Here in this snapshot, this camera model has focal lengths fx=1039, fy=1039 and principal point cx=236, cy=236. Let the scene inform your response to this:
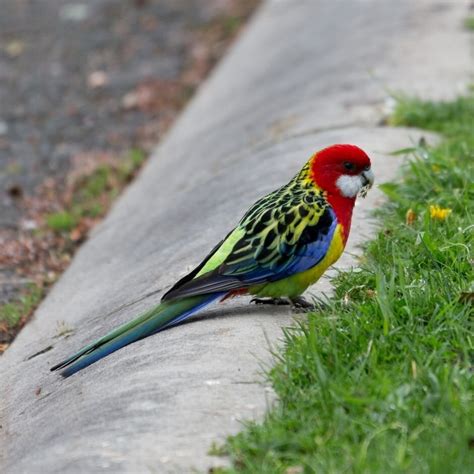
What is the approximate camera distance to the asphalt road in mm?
3410

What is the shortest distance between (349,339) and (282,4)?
334 inches

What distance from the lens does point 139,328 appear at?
4.05m

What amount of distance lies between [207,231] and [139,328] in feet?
4.54

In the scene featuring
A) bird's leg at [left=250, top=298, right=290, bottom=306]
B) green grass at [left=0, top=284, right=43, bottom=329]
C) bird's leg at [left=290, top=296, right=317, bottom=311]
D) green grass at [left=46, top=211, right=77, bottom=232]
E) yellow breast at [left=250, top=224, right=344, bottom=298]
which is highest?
yellow breast at [left=250, top=224, right=344, bottom=298]

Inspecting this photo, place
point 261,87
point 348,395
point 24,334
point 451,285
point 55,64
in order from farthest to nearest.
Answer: point 55,64 < point 261,87 < point 24,334 < point 451,285 < point 348,395

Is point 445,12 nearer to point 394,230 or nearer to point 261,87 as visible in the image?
point 261,87

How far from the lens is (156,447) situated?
10.5 feet

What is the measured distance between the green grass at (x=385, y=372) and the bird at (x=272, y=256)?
0.20 metres

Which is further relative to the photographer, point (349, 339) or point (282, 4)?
point (282, 4)

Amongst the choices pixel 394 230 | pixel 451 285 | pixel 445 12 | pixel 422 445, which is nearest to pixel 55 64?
pixel 445 12

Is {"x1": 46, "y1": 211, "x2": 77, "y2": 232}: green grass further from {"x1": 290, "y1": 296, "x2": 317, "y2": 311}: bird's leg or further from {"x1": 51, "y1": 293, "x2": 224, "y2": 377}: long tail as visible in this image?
{"x1": 290, "y1": 296, "x2": 317, "y2": 311}: bird's leg

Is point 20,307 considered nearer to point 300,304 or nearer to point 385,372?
point 300,304

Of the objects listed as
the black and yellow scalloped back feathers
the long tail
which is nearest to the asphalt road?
the long tail

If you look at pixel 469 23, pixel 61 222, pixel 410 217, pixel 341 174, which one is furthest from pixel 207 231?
pixel 469 23
